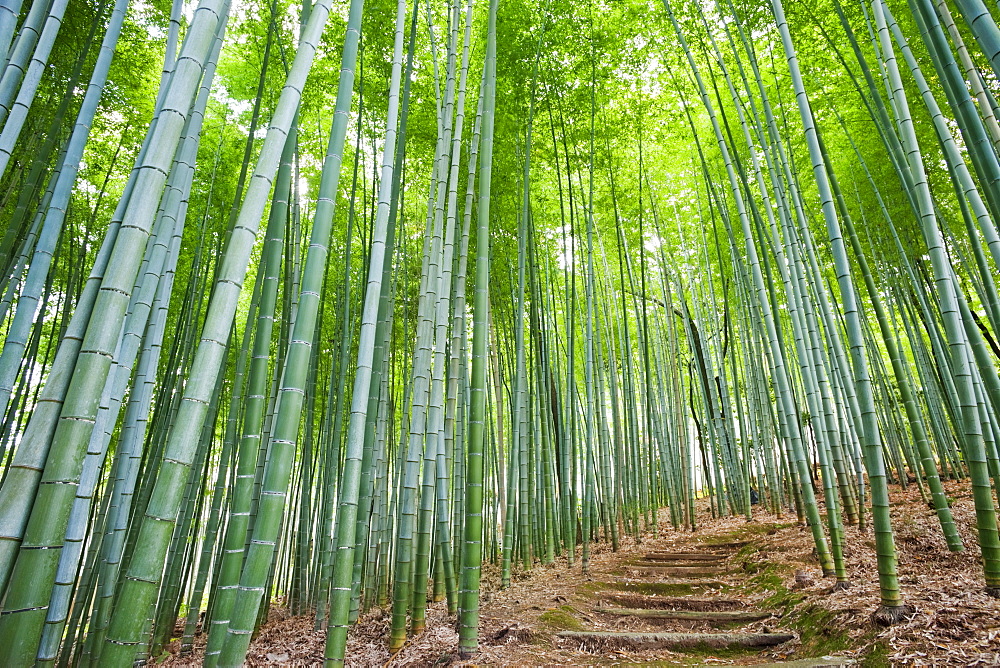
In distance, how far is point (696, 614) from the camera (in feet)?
9.53

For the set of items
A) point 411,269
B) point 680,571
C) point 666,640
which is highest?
point 411,269

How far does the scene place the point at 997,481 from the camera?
2.19 metres

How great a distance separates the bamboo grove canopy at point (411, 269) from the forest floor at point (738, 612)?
0.17 meters

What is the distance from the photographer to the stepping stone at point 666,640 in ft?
7.97

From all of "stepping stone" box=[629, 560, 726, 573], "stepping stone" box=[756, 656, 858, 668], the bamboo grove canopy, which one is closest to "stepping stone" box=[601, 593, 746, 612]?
the bamboo grove canopy

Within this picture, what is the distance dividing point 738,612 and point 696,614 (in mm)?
225

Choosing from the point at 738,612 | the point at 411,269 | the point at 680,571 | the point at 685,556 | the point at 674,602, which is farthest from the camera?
the point at 411,269

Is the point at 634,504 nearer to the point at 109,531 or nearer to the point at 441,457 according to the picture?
the point at 441,457

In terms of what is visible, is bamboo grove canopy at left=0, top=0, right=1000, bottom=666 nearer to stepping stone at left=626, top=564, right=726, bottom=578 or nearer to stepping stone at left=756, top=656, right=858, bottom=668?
stepping stone at left=756, top=656, right=858, bottom=668

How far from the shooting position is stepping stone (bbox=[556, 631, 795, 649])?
7.97 ft

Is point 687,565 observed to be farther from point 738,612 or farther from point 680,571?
point 738,612

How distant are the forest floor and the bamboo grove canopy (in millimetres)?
169

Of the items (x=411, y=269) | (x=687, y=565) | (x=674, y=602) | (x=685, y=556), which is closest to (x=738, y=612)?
(x=674, y=602)

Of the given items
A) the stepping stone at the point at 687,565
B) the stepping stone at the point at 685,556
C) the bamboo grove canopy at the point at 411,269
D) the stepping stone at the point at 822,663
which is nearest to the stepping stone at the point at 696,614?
the bamboo grove canopy at the point at 411,269
